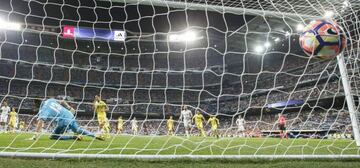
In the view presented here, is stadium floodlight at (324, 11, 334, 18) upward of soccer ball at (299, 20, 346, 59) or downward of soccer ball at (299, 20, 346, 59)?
upward

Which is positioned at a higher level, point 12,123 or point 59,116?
point 59,116

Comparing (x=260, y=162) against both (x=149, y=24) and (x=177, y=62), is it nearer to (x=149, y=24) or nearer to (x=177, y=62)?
(x=149, y=24)

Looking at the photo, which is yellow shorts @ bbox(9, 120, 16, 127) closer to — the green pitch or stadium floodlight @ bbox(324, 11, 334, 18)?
the green pitch

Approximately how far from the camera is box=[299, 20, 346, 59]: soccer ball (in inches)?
155

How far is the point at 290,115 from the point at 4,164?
2460 centimetres

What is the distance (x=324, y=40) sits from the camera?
392 centimetres

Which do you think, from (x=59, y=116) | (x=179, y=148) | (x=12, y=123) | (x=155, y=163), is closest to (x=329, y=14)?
(x=179, y=148)

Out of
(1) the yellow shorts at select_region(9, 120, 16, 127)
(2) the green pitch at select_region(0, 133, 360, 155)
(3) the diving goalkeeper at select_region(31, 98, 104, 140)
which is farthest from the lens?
(1) the yellow shorts at select_region(9, 120, 16, 127)

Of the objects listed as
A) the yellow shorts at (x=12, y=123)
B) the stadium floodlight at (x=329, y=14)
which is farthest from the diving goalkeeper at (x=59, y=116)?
the yellow shorts at (x=12, y=123)

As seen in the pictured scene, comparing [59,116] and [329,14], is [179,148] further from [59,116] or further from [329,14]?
[59,116]

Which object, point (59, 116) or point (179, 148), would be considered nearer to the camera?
point (179, 148)

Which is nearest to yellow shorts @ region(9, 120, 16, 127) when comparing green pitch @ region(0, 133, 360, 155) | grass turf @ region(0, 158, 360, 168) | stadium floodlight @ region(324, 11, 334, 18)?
green pitch @ region(0, 133, 360, 155)

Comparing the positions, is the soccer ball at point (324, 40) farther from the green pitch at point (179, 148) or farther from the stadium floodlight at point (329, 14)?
the green pitch at point (179, 148)

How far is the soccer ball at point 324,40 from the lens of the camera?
3.93 m
